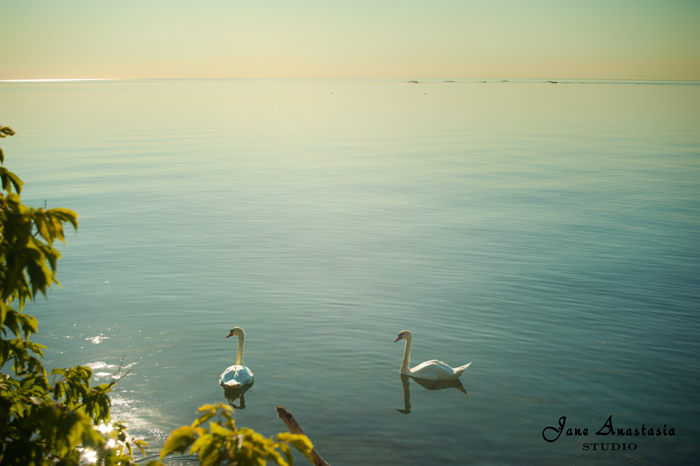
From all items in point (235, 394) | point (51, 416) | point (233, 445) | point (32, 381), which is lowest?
point (235, 394)

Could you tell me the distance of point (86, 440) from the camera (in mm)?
4113

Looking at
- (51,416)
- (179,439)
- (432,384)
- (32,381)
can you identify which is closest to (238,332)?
(432,384)

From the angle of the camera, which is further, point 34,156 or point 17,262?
point 34,156

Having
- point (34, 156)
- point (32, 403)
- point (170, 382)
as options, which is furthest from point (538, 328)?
point (34, 156)

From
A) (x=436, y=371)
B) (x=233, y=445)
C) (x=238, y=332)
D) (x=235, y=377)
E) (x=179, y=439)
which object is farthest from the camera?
Answer: (x=238, y=332)

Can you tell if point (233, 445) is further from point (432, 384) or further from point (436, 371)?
point (432, 384)

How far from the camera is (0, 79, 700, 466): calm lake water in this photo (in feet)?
40.0

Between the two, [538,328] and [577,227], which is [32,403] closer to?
[538,328]

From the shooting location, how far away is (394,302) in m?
18.5

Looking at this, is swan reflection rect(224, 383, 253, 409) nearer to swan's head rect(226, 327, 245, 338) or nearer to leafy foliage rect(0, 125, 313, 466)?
swan's head rect(226, 327, 245, 338)

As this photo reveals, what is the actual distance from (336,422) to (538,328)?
7.17 meters

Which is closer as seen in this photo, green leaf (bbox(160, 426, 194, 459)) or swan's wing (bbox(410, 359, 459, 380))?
green leaf (bbox(160, 426, 194, 459))

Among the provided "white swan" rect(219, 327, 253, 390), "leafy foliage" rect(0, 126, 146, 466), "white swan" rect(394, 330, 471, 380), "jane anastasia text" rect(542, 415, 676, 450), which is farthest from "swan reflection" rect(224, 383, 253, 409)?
"leafy foliage" rect(0, 126, 146, 466)

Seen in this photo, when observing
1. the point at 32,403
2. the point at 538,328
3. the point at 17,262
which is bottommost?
the point at 538,328
